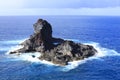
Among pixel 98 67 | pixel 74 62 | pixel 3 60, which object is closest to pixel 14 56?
pixel 3 60

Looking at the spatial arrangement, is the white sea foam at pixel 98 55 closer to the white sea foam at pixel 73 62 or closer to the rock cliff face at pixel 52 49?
the white sea foam at pixel 73 62

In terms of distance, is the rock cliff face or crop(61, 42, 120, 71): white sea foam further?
the rock cliff face

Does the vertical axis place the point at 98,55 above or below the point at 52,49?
below

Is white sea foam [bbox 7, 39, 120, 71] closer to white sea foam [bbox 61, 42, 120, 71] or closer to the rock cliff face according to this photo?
white sea foam [bbox 61, 42, 120, 71]

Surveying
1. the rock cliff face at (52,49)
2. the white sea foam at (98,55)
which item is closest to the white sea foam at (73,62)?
the white sea foam at (98,55)

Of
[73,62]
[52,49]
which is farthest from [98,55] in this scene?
[52,49]

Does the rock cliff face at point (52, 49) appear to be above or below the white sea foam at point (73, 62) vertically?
above

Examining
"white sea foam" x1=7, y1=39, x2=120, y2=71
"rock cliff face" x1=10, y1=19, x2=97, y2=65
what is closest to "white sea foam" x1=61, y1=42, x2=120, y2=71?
"white sea foam" x1=7, y1=39, x2=120, y2=71

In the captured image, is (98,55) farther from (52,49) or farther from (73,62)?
(52,49)

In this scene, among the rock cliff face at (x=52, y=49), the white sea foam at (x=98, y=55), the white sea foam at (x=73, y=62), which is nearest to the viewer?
the white sea foam at (x=98, y=55)

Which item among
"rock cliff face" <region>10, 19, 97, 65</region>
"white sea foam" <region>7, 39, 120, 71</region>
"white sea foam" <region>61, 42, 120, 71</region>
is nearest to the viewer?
Result: "white sea foam" <region>61, 42, 120, 71</region>
